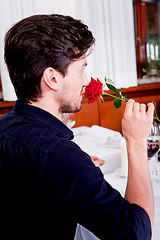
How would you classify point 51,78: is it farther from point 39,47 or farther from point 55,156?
point 55,156

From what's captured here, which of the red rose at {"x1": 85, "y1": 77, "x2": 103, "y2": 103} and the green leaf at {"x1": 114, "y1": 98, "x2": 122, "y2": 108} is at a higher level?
the red rose at {"x1": 85, "y1": 77, "x2": 103, "y2": 103}

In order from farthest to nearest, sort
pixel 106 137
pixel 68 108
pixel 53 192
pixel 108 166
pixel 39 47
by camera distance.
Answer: pixel 106 137
pixel 108 166
pixel 68 108
pixel 39 47
pixel 53 192

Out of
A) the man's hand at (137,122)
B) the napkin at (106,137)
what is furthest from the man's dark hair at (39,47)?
the napkin at (106,137)

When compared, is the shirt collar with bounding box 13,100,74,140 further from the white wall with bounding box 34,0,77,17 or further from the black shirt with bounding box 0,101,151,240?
the white wall with bounding box 34,0,77,17

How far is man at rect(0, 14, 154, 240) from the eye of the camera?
64cm

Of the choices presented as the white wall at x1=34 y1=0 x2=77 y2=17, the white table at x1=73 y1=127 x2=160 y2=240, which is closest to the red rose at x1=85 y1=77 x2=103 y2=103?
the white table at x1=73 y1=127 x2=160 y2=240

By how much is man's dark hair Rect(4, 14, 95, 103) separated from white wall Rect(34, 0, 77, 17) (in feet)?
7.02

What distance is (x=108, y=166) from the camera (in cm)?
157

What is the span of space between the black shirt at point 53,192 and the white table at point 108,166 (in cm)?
11

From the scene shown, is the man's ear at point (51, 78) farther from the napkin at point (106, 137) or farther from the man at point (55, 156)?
the napkin at point (106, 137)

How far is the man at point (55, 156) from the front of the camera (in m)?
0.64

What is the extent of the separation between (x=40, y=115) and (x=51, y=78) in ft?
0.38

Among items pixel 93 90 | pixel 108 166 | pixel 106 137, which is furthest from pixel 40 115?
pixel 106 137

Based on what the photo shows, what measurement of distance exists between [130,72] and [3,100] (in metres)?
1.44
